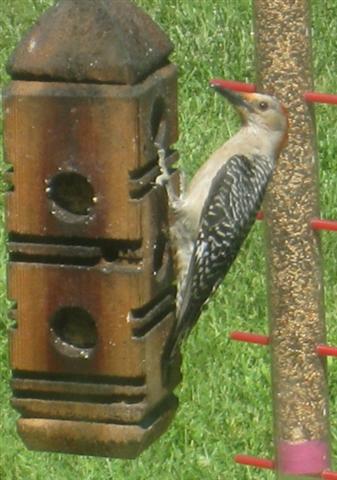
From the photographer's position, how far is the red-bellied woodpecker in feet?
17.7

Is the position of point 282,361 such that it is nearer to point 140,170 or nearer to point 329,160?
point 140,170

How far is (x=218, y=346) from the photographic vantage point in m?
7.45

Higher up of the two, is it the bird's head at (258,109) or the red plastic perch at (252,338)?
the bird's head at (258,109)

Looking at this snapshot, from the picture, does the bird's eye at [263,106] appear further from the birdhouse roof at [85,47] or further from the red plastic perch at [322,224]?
the birdhouse roof at [85,47]

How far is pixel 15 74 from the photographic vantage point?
15.5 ft

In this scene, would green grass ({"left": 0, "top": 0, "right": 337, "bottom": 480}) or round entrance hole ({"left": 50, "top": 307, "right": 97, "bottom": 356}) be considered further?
green grass ({"left": 0, "top": 0, "right": 337, "bottom": 480})

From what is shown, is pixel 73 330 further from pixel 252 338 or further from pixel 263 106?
pixel 263 106

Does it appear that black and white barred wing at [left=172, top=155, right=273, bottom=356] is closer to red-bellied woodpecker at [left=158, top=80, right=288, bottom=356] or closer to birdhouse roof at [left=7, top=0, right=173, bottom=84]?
red-bellied woodpecker at [left=158, top=80, right=288, bottom=356]

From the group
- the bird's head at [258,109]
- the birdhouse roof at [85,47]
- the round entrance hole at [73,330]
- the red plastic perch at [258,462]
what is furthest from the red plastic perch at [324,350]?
the birdhouse roof at [85,47]

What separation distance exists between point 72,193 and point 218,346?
2708 millimetres

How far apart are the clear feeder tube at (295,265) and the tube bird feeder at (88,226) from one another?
513 millimetres

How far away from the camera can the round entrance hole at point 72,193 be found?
4770 mm

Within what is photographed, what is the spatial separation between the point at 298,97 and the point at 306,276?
0.55 meters

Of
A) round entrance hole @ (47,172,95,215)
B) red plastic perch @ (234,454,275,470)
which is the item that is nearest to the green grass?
→ red plastic perch @ (234,454,275,470)
